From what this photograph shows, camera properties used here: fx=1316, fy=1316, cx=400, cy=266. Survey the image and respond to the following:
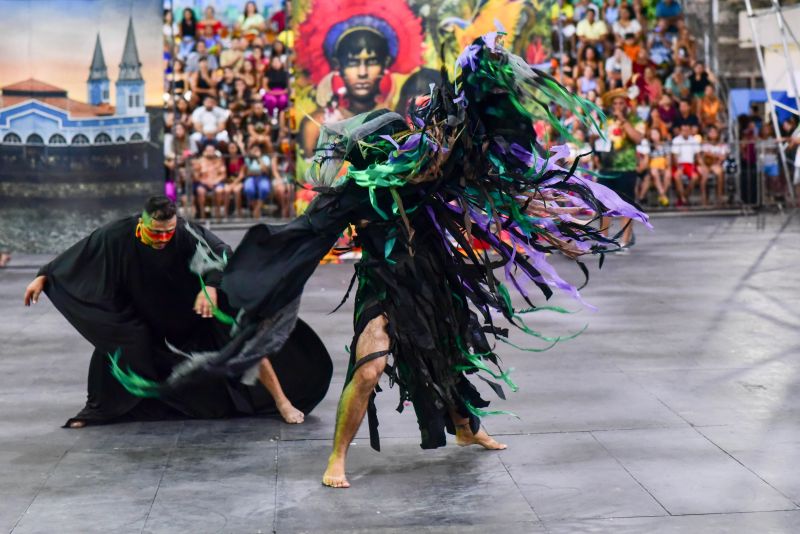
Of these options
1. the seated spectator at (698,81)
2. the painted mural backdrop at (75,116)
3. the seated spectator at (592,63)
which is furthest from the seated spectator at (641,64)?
the painted mural backdrop at (75,116)

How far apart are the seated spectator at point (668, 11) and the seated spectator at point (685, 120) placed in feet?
4.95

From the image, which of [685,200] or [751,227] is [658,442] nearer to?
[751,227]

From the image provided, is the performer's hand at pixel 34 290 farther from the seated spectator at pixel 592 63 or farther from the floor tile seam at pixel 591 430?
the seated spectator at pixel 592 63

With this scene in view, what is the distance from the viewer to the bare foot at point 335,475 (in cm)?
596

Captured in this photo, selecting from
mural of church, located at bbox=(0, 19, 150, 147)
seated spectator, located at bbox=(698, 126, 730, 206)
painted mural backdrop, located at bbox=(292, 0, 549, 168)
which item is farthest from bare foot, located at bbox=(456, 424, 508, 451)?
seated spectator, located at bbox=(698, 126, 730, 206)

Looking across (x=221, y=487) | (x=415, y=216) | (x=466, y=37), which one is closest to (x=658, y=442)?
(x=415, y=216)

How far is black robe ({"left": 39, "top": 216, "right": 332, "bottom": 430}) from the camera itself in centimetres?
710

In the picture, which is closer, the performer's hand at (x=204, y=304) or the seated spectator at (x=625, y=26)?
the performer's hand at (x=204, y=304)

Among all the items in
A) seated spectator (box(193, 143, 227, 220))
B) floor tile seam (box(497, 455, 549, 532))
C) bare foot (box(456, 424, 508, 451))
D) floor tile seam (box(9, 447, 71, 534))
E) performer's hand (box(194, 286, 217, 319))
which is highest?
seated spectator (box(193, 143, 227, 220))

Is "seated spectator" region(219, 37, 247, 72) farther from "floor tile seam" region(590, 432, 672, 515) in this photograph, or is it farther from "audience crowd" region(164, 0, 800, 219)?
"floor tile seam" region(590, 432, 672, 515)

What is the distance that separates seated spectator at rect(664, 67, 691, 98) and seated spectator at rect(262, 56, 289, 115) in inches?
230

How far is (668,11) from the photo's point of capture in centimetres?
2069

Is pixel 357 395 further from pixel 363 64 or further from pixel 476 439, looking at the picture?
pixel 363 64

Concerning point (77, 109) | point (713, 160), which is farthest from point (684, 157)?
point (77, 109)
